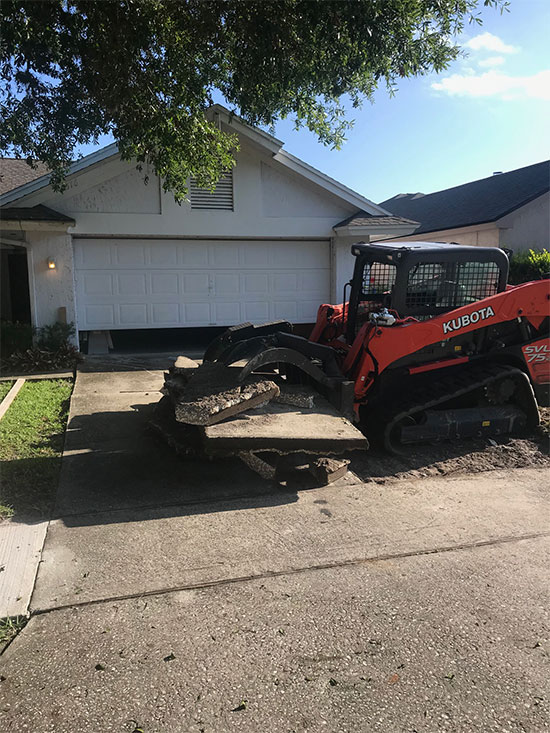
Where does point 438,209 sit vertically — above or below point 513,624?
above

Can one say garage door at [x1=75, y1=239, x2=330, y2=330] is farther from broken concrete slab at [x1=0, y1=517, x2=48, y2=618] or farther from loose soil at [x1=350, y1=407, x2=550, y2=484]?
broken concrete slab at [x1=0, y1=517, x2=48, y2=618]

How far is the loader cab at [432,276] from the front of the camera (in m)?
6.16

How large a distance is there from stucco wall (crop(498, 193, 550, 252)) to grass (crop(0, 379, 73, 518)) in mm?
15147

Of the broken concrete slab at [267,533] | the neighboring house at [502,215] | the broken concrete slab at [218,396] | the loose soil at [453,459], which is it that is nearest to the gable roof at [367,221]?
the neighboring house at [502,215]

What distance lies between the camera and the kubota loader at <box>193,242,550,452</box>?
5.91m

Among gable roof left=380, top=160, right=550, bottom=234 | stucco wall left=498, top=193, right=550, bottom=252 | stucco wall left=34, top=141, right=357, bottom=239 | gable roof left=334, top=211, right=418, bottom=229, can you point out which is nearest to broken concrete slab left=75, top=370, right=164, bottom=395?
stucco wall left=34, top=141, right=357, bottom=239

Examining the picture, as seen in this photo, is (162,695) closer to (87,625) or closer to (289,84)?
(87,625)

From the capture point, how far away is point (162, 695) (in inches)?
99.7

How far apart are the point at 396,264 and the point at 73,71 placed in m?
4.78

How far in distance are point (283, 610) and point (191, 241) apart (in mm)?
10758

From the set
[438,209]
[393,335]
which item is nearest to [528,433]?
[393,335]

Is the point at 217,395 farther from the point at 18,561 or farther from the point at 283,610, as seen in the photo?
the point at 283,610

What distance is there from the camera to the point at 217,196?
1260cm

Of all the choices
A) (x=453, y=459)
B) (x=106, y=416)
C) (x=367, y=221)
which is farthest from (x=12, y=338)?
(x=453, y=459)
